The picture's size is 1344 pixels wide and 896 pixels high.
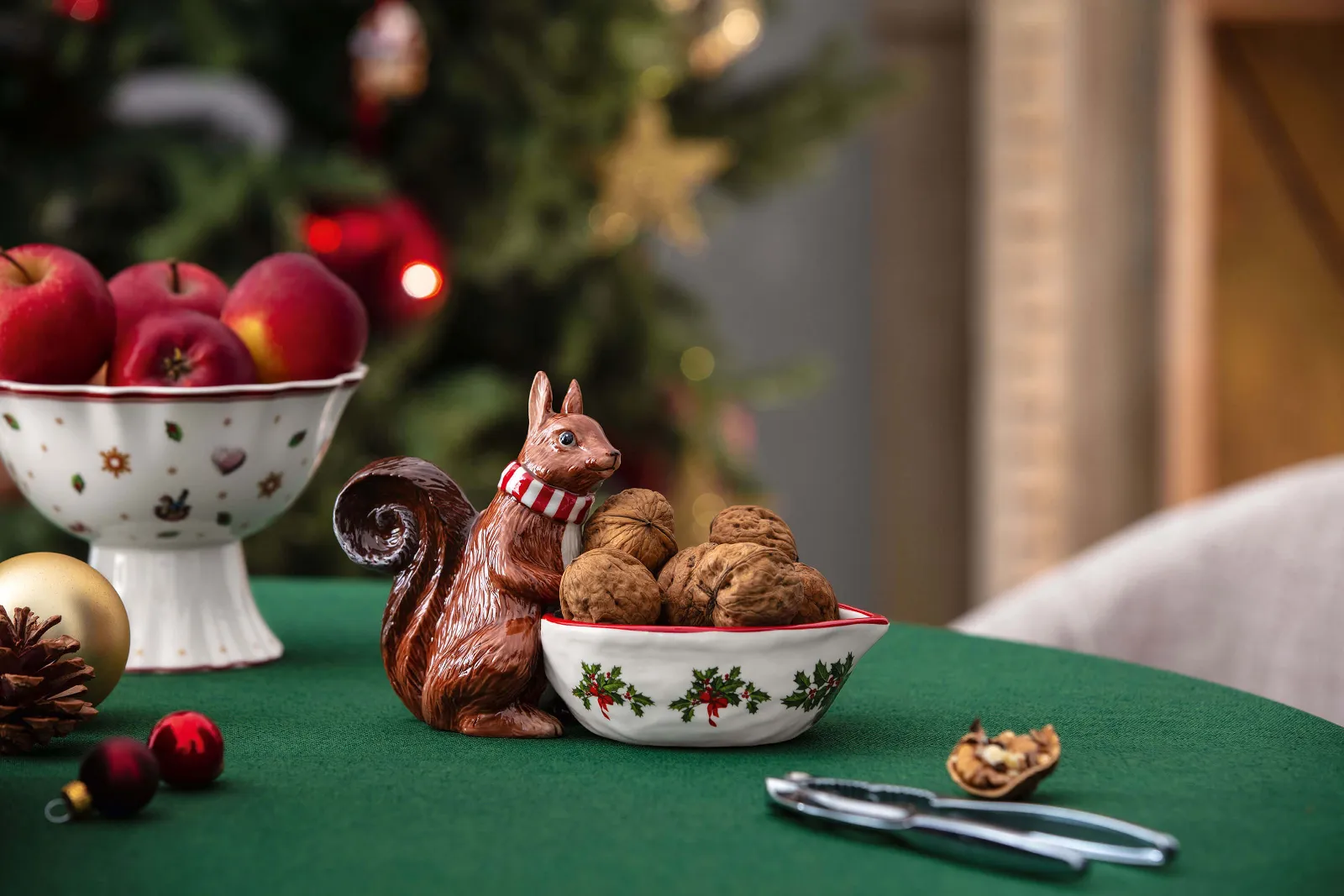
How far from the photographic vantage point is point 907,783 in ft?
1.88

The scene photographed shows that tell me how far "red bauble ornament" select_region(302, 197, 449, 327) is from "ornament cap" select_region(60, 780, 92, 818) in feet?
4.26

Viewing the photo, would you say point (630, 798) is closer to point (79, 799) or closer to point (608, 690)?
point (608, 690)

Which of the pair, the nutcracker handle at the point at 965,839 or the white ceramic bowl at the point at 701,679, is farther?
the white ceramic bowl at the point at 701,679

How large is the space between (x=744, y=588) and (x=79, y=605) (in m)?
0.32

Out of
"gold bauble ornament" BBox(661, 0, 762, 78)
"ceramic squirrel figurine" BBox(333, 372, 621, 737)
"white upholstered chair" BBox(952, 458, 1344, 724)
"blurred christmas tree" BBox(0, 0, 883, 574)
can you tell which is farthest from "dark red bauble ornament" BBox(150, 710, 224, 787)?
"gold bauble ornament" BBox(661, 0, 762, 78)

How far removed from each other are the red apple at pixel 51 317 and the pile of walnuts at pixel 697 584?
1.02 ft

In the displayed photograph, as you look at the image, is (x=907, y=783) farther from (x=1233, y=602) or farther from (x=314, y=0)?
(x=314, y=0)

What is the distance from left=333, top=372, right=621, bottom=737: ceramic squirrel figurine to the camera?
0.65 metres

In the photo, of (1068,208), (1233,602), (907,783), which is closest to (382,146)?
(1068,208)

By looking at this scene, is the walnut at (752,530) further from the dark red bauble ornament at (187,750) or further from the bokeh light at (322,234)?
the bokeh light at (322,234)

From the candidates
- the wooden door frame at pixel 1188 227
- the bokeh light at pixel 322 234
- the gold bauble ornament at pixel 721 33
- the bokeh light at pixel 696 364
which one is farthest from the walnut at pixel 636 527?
the wooden door frame at pixel 1188 227

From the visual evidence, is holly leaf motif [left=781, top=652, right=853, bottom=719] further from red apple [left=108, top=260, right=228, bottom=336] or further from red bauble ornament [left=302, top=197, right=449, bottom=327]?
red bauble ornament [left=302, top=197, right=449, bottom=327]

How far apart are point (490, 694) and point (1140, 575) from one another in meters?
0.83

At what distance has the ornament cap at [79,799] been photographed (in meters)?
0.52
